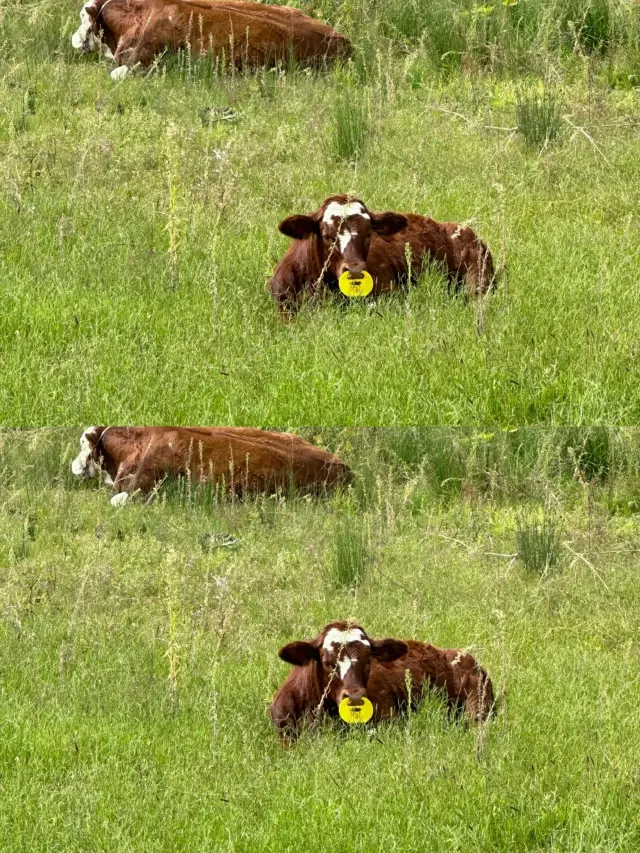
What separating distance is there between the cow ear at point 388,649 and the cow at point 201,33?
4.66 meters

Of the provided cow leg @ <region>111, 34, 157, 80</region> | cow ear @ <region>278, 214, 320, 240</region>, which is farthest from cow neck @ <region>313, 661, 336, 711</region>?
cow leg @ <region>111, 34, 157, 80</region>

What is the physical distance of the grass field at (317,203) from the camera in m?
8.03

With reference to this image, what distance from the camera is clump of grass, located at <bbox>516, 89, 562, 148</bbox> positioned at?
10.3 metres

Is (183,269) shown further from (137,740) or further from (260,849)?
(260,849)

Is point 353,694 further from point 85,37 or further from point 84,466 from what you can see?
point 85,37

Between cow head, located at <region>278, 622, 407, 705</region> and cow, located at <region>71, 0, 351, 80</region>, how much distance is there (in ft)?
15.1

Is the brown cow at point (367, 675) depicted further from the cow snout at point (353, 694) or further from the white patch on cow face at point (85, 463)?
the white patch on cow face at point (85, 463)

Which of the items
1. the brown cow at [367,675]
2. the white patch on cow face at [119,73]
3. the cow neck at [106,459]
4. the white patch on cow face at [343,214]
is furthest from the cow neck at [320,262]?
the cow neck at [106,459]

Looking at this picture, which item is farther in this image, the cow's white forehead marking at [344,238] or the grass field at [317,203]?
the cow's white forehead marking at [344,238]

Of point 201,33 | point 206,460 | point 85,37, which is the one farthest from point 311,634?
point 85,37

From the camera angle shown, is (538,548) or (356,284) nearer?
(356,284)

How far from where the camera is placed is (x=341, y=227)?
9352 millimetres

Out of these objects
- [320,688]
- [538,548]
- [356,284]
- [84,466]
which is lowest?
[84,466]

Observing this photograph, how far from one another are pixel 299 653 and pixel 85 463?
491 centimetres
